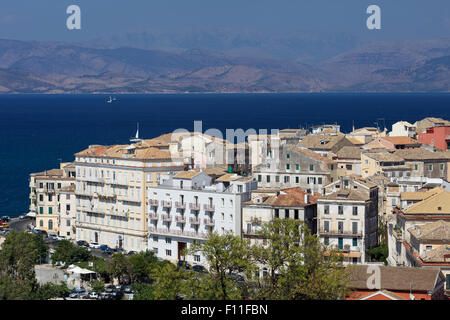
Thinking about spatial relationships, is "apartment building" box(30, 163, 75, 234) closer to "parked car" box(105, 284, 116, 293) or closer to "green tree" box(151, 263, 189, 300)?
"parked car" box(105, 284, 116, 293)

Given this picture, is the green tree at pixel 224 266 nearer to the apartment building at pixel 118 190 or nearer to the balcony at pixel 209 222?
the balcony at pixel 209 222

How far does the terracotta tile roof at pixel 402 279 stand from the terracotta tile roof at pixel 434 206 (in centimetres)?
783

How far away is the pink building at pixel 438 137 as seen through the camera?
80.4 m

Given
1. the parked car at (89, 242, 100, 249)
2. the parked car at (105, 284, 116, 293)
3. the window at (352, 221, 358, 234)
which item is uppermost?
the window at (352, 221, 358, 234)

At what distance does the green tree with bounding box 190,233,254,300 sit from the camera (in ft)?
121

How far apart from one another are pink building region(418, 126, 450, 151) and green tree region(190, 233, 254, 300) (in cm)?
4127

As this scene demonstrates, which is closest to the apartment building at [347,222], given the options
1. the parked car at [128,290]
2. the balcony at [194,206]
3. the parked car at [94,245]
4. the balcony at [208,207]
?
the balcony at [208,207]

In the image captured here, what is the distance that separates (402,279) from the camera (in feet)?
128

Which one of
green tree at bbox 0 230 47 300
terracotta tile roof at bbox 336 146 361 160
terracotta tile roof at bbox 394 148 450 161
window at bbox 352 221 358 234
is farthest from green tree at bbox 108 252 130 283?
terracotta tile roof at bbox 394 148 450 161

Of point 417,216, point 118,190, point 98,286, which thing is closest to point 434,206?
point 417,216

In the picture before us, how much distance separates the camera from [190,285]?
37781 millimetres

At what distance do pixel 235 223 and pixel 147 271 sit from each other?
5976 millimetres
